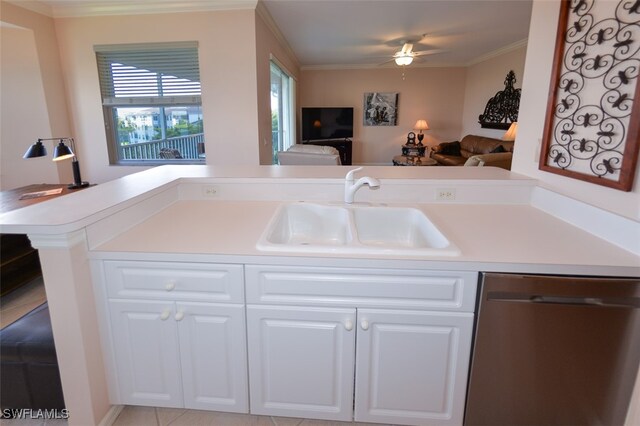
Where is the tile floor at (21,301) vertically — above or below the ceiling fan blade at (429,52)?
below

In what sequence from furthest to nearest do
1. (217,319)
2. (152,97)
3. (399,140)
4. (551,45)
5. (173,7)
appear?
(399,140), (152,97), (173,7), (551,45), (217,319)

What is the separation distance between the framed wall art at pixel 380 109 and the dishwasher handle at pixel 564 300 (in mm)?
7597

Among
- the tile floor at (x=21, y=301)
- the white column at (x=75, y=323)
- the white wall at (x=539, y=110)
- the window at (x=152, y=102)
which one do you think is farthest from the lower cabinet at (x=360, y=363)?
the window at (x=152, y=102)

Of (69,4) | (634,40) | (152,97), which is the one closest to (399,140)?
(152,97)

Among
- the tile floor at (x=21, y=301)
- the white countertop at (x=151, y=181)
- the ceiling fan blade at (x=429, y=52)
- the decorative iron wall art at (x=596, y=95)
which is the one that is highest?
the ceiling fan blade at (x=429, y=52)

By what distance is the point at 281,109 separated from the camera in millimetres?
6395

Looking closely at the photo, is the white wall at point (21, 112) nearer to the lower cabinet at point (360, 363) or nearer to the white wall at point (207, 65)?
the white wall at point (207, 65)

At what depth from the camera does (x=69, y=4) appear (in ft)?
12.2

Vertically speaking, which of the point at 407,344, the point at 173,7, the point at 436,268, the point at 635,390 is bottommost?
the point at 635,390

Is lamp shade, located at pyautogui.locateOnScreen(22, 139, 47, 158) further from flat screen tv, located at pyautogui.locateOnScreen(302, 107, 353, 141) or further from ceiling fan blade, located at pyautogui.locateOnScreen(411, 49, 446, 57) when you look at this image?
ceiling fan blade, located at pyautogui.locateOnScreen(411, 49, 446, 57)

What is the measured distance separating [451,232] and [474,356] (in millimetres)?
473

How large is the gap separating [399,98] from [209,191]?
721 centimetres

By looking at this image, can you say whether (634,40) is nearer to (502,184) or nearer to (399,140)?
(502,184)

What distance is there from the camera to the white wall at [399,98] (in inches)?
312
